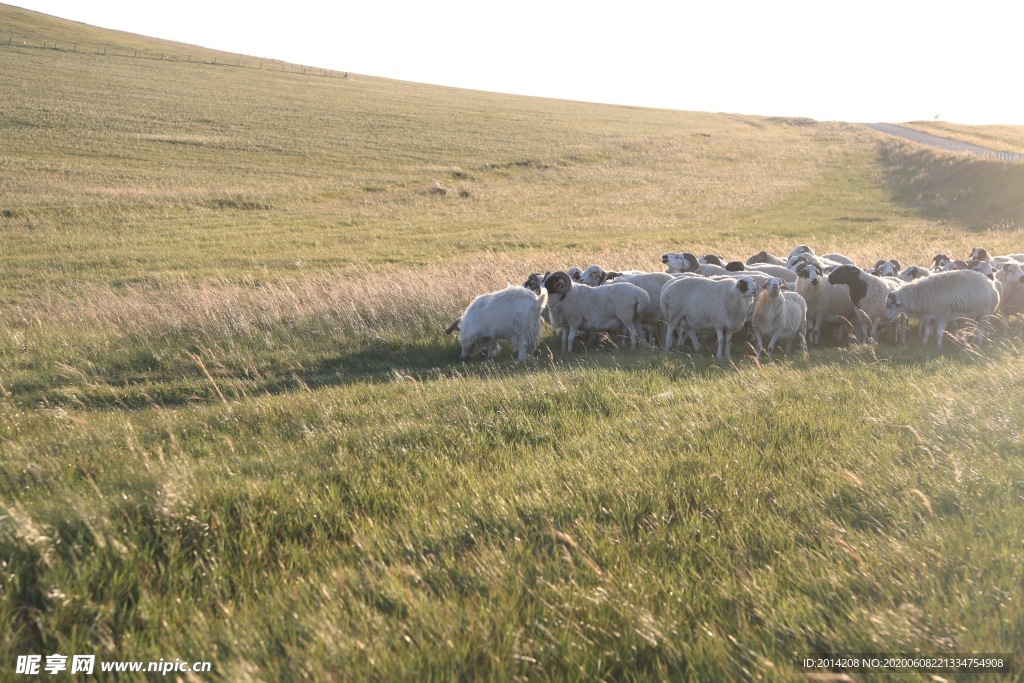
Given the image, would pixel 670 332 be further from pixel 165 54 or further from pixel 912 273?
pixel 165 54

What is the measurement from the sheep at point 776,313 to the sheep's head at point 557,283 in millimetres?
3263

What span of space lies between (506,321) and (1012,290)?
9.52 metres

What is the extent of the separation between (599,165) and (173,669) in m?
59.1

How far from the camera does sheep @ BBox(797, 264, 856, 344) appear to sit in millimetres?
14062

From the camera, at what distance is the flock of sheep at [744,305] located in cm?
1237

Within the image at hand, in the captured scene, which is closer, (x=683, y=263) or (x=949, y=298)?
(x=949, y=298)

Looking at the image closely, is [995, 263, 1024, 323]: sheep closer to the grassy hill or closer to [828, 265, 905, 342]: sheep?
[828, 265, 905, 342]: sheep

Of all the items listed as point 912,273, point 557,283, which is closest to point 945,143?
point 912,273

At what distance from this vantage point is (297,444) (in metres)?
6.46

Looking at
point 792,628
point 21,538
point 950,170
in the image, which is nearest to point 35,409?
point 21,538

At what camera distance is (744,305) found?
41.2 feet

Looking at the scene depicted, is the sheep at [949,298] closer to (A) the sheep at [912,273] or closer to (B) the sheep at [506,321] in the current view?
(A) the sheep at [912,273]

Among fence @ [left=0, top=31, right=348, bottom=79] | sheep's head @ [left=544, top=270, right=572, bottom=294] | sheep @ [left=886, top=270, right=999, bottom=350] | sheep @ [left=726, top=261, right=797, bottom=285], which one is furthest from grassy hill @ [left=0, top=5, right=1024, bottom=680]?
fence @ [left=0, top=31, right=348, bottom=79]

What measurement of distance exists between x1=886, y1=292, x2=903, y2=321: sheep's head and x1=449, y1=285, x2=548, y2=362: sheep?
617 cm
